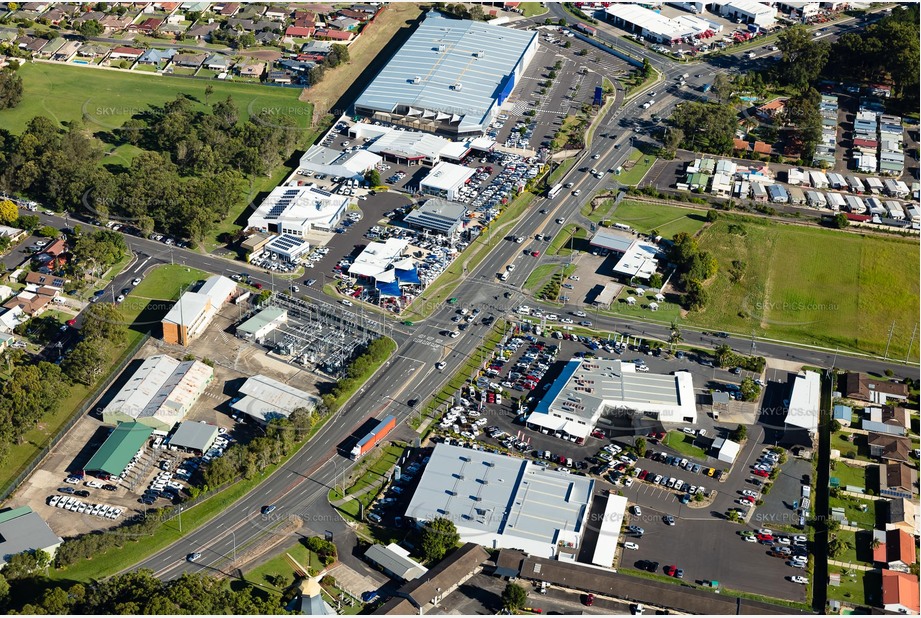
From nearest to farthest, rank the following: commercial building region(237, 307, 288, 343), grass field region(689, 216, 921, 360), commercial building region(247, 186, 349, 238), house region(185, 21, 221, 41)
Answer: commercial building region(237, 307, 288, 343), grass field region(689, 216, 921, 360), commercial building region(247, 186, 349, 238), house region(185, 21, 221, 41)

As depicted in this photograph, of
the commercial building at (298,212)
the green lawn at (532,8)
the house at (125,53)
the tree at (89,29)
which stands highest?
the green lawn at (532,8)

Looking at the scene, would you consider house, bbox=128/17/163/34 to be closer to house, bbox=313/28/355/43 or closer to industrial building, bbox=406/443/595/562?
house, bbox=313/28/355/43

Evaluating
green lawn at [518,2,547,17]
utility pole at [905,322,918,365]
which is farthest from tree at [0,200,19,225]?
utility pole at [905,322,918,365]

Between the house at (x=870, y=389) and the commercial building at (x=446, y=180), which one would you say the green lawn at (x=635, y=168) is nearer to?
the commercial building at (x=446, y=180)

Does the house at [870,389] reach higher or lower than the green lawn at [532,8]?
lower

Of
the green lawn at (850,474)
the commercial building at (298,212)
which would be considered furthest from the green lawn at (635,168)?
the green lawn at (850,474)

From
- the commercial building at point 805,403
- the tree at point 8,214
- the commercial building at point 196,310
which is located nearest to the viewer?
the commercial building at point 805,403

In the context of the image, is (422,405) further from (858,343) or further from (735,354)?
(858,343)
